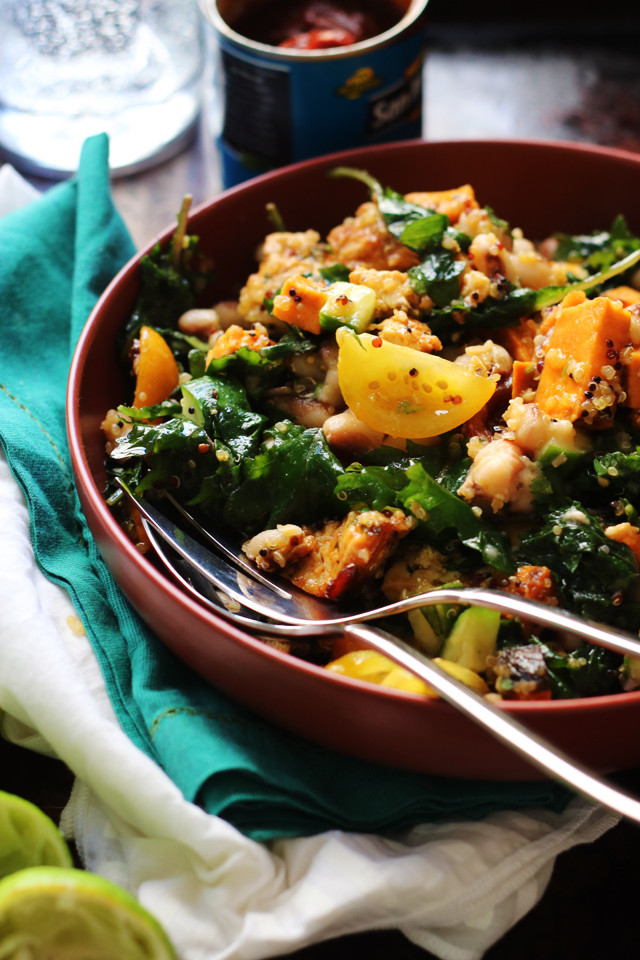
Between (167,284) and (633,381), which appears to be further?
(167,284)

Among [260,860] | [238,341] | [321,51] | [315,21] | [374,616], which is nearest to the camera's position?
[260,860]

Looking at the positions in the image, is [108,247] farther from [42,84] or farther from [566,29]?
[566,29]

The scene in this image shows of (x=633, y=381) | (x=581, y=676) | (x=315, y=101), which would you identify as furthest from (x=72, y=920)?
(x=315, y=101)

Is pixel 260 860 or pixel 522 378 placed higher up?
pixel 522 378

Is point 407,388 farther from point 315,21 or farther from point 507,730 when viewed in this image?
point 315,21

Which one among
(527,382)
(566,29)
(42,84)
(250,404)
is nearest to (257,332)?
(250,404)

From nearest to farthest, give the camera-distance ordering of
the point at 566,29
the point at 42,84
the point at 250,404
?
the point at 250,404
the point at 42,84
the point at 566,29

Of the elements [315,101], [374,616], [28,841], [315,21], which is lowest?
[28,841]

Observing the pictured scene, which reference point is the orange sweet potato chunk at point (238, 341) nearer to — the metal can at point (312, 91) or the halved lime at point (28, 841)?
the metal can at point (312, 91)
